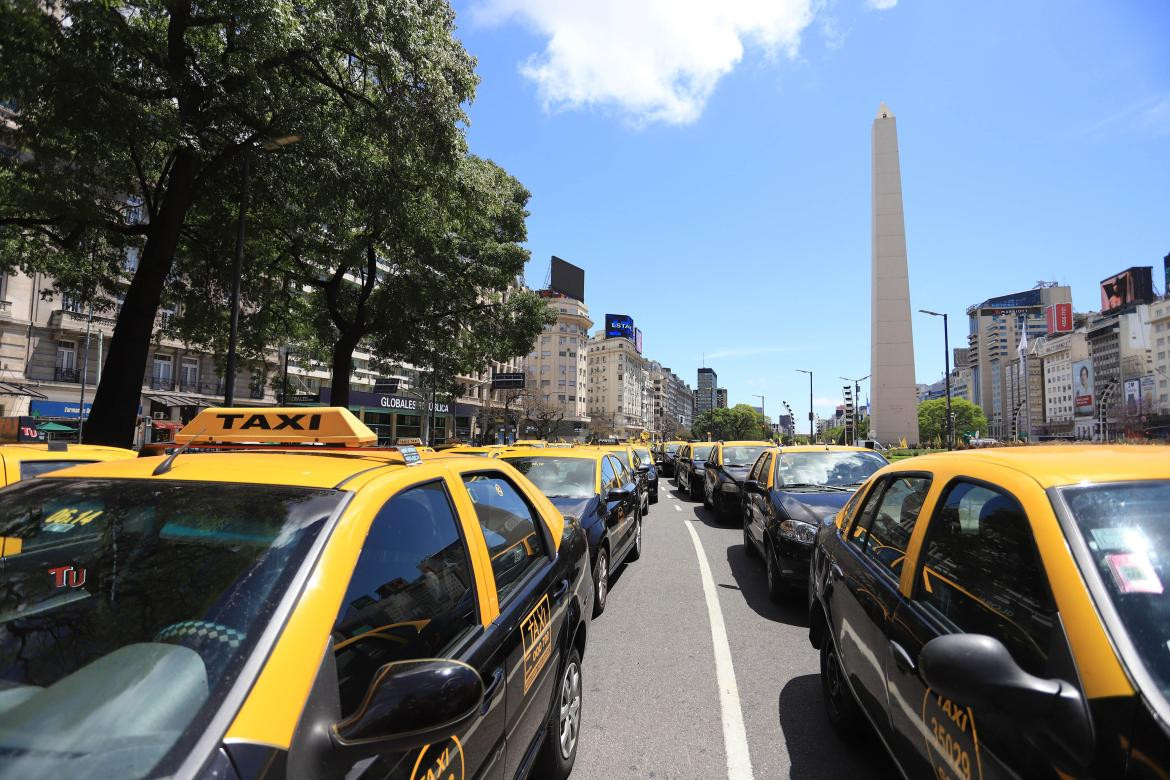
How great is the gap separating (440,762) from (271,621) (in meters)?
0.67

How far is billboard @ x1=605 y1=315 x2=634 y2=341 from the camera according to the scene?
11875 centimetres

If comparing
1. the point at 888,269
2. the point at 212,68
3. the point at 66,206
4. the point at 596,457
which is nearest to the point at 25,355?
the point at 66,206

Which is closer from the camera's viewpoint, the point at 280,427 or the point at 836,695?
the point at 280,427

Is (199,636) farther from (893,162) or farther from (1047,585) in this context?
(893,162)

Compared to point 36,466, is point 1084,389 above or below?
above

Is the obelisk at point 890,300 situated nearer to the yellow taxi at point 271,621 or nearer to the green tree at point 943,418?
the yellow taxi at point 271,621

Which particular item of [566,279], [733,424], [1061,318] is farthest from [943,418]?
[566,279]

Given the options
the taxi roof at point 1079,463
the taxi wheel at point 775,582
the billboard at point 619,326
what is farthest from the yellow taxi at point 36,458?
the billboard at point 619,326

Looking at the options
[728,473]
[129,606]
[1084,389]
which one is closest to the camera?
[129,606]

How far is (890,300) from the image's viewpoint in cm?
4084

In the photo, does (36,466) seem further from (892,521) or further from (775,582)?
(775,582)

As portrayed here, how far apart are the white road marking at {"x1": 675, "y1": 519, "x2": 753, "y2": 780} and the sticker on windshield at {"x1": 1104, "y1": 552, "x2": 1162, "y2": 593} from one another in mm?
2114

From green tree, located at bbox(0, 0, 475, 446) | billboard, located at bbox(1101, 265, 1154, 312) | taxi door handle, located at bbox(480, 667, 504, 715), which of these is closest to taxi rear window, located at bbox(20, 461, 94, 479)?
taxi door handle, located at bbox(480, 667, 504, 715)

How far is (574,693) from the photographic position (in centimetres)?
317
